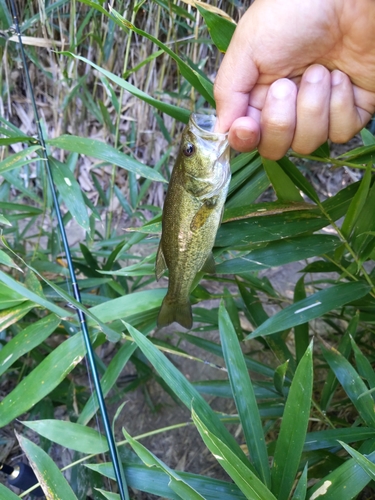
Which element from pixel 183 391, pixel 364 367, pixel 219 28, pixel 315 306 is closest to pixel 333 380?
pixel 364 367

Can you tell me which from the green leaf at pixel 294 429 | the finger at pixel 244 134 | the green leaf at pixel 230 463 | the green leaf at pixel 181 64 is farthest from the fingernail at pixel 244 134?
the green leaf at pixel 230 463

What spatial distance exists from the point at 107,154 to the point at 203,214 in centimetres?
48

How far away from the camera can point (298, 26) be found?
3.28 feet

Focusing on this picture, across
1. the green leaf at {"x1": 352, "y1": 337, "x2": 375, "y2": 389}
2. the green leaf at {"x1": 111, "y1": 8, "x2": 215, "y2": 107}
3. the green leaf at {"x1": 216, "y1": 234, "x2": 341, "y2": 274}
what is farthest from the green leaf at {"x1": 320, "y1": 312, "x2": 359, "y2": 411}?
the green leaf at {"x1": 111, "y1": 8, "x2": 215, "y2": 107}

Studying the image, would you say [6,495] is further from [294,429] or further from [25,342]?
[294,429]

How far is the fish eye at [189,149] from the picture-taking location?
1.00m

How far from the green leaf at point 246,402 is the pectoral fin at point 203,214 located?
0.84 feet

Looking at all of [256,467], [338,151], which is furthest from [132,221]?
[256,467]

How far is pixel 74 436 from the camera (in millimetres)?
1074

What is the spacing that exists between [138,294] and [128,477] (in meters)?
0.47

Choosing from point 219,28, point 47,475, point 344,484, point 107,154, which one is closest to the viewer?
point 344,484

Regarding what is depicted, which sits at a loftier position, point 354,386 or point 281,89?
point 281,89

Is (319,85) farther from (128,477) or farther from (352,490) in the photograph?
(128,477)

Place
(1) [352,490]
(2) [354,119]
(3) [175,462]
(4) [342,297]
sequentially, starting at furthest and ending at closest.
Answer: (3) [175,462], (4) [342,297], (2) [354,119], (1) [352,490]
